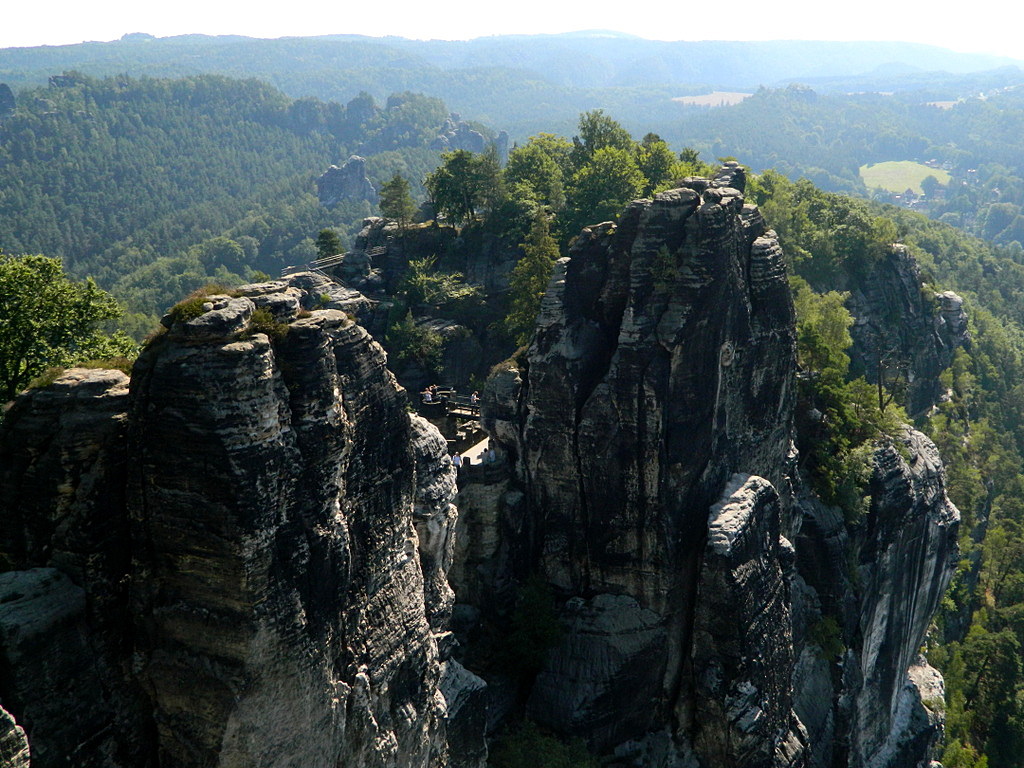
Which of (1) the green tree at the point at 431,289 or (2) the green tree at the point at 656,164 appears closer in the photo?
(1) the green tree at the point at 431,289

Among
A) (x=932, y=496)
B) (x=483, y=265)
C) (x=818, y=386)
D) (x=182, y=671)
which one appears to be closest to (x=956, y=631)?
(x=932, y=496)

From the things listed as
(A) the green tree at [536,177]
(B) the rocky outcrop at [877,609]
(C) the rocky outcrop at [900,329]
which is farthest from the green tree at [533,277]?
A: (C) the rocky outcrop at [900,329]

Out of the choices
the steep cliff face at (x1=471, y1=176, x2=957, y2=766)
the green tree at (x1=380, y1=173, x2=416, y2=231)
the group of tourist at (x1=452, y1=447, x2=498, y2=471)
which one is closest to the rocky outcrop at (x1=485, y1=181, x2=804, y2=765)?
the steep cliff face at (x1=471, y1=176, x2=957, y2=766)

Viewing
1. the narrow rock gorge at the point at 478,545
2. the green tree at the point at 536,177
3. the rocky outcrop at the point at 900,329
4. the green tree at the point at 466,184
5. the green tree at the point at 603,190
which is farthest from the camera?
the rocky outcrop at the point at 900,329

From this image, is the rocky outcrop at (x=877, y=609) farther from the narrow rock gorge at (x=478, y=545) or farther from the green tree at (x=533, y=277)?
the green tree at (x=533, y=277)

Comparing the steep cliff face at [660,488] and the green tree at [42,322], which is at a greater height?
the green tree at [42,322]

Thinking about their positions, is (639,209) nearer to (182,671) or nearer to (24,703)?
(182,671)

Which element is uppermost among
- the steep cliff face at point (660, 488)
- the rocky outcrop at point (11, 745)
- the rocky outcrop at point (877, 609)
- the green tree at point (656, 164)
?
the green tree at point (656, 164)
